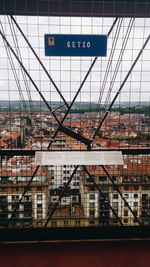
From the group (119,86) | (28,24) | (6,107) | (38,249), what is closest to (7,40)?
(28,24)

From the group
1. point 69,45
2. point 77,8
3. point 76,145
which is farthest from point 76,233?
point 77,8

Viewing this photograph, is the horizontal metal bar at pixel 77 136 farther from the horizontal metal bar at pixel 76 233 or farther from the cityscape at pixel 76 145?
the horizontal metal bar at pixel 76 233

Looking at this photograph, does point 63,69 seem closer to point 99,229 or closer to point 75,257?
point 99,229

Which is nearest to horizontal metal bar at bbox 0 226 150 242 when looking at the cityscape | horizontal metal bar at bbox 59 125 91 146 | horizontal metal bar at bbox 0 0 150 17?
the cityscape

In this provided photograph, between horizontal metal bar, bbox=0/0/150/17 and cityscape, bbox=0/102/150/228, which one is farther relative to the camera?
cityscape, bbox=0/102/150/228

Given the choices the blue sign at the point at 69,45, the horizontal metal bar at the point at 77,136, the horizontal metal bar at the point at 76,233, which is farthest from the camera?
the horizontal metal bar at the point at 77,136

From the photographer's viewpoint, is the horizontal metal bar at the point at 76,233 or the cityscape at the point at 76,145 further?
the cityscape at the point at 76,145

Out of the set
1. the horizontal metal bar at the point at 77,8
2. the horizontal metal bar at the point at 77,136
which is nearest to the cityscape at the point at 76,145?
the horizontal metal bar at the point at 77,136

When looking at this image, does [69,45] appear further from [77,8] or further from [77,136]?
[77,136]

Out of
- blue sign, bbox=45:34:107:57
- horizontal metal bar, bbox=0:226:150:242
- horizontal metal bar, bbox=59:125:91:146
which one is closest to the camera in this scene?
horizontal metal bar, bbox=0:226:150:242

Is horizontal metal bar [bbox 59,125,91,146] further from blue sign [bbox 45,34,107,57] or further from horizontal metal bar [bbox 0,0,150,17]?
horizontal metal bar [bbox 0,0,150,17]

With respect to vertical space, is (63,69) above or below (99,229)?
above
